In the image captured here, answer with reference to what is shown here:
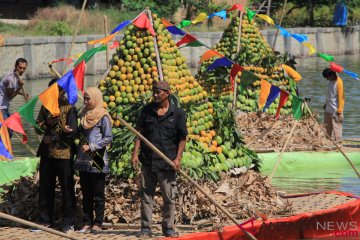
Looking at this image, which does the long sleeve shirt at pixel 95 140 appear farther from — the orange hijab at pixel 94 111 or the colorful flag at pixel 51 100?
the colorful flag at pixel 51 100

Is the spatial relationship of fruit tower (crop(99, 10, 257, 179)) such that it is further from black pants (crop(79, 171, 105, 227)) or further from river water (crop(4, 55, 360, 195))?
river water (crop(4, 55, 360, 195))

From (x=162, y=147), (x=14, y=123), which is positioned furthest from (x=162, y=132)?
(x=14, y=123)

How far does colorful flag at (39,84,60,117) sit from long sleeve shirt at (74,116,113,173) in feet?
1.16

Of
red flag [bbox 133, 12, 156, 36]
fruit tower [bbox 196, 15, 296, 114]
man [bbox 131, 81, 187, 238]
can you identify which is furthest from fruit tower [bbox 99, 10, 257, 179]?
fruit tower [bbox 196, 15, 296, 114]

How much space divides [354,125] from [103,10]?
2043 centimetres

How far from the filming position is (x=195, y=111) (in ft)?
36.4

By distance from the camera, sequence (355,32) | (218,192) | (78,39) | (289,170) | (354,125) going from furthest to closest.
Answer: (355,32)
(78,39)
(354,125)
(289,170)
(218,192)

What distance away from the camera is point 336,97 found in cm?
1612

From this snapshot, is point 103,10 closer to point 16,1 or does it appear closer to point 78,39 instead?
point 16,1

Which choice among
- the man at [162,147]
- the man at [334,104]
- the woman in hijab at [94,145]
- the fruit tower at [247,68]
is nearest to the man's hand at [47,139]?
the woman in hijab at [94,145]

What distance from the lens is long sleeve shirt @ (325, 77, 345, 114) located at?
52.5ft

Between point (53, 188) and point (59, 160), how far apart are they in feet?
1.18

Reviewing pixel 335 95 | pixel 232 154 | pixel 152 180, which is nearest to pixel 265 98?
pixel 232 154

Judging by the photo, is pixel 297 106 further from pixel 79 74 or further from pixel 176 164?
pixel 176 164
